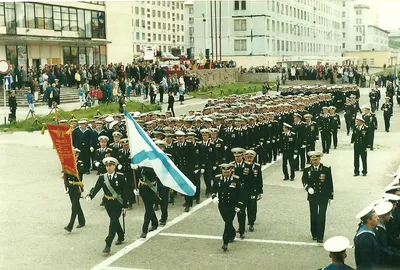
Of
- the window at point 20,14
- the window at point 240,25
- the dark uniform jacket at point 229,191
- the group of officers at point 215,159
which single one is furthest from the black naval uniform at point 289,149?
the window at point 240,25

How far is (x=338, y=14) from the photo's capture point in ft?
323

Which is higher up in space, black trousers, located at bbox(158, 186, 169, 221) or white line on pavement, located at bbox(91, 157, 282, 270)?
black trousers, located at bbox(158, 186, 169, 221)

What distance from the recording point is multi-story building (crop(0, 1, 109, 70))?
1481 inches

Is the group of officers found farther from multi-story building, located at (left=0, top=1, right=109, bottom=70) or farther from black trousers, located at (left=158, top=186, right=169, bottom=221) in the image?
multi-story building, located at (left=0, top=1, right=109, bottom=70)

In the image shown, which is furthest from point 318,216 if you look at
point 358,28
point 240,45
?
point 358,28

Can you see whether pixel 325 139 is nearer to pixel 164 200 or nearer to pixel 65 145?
pixel 164 200

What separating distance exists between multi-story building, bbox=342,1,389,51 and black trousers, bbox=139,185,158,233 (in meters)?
104

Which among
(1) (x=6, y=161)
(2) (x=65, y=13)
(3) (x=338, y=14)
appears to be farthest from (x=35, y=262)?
(3) (x=338, y=14)

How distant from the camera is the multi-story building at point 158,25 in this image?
109 metres

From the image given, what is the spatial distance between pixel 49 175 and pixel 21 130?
34.5 ft

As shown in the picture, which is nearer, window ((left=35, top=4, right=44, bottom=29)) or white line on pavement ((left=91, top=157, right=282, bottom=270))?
white line on pavement ((left=91, top=157, right=282, bottom=270))

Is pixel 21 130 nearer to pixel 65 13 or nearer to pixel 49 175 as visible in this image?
pixel 49 175

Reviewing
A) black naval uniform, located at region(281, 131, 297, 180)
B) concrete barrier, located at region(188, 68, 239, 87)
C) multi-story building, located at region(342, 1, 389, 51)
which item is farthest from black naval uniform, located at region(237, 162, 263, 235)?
multi-story building, located at region(342, 1, 389, 51)

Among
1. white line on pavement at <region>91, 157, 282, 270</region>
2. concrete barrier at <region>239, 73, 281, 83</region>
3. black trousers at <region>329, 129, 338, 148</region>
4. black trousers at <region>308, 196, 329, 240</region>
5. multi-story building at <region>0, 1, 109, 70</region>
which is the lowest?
white line on pavement at <region>91, 157, 282, 270</region>
